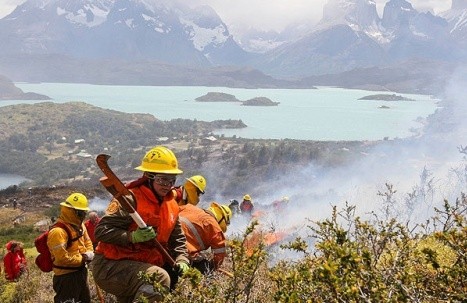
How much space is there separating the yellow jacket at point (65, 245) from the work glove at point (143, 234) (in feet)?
6.95

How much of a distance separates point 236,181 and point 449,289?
72590 millimetres

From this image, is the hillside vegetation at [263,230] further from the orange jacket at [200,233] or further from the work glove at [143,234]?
the work glove at [143,234]

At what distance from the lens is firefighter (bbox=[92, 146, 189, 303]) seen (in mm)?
3992

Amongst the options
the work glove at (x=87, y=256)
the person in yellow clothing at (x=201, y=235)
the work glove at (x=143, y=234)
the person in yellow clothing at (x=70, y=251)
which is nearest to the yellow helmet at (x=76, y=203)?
the person in yellow clothing at (x=70, y=251)

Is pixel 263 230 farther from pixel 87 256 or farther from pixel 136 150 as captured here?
pixel 136 150

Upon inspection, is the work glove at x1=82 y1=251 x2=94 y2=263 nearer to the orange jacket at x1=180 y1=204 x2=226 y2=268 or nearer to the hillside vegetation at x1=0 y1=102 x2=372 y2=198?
the orange jacket at x1=180 y1=204 x2=226 y2=268

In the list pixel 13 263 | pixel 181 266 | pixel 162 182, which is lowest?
pixel 13 263

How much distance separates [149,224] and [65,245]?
2021 mm

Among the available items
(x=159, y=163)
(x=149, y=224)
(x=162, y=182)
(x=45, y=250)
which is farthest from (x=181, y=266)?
(x=45, y=250)

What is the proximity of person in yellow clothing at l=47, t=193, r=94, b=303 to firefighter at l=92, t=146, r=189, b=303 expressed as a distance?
162 cm

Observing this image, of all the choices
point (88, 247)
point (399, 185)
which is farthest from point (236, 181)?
point (88, 247)

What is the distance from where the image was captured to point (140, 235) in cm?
386

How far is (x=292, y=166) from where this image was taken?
84188 mm

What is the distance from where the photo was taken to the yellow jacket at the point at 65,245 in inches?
221
